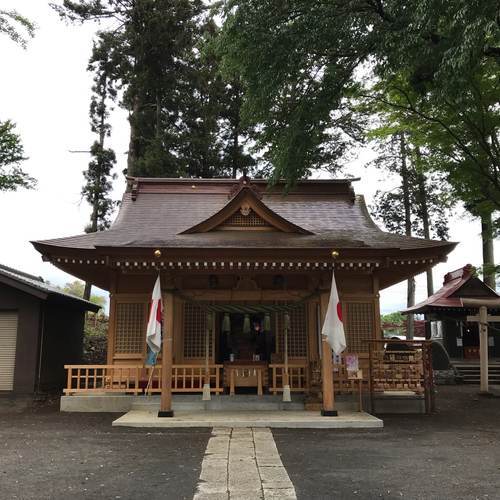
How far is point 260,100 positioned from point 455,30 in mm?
3815

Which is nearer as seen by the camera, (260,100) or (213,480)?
(213,480)

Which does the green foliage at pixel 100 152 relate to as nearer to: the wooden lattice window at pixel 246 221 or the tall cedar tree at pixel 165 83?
the tall cedar tree at pixel 165 83

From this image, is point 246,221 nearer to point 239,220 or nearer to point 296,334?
point 239,220

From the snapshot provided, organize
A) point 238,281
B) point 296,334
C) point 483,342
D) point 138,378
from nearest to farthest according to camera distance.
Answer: point 138,378 < point 238,281 < point 296,334 < point 483,342

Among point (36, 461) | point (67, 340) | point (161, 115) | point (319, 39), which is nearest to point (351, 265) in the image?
point (319, 39)

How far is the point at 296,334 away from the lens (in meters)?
12.1

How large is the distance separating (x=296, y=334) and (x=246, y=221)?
3.25m

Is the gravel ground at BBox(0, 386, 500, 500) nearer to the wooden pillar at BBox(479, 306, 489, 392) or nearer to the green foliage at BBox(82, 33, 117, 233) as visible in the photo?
the wooden pillar at BBox(479, 306, 489, 392)

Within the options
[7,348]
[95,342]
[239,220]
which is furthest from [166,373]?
[95,342]

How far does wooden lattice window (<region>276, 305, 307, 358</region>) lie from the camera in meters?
12.0

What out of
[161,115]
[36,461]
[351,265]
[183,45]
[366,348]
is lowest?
[36,461]

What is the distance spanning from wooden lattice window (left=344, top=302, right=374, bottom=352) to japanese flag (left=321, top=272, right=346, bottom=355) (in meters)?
2.46

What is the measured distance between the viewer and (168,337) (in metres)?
9.88

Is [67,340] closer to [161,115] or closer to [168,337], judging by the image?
[168,337]
